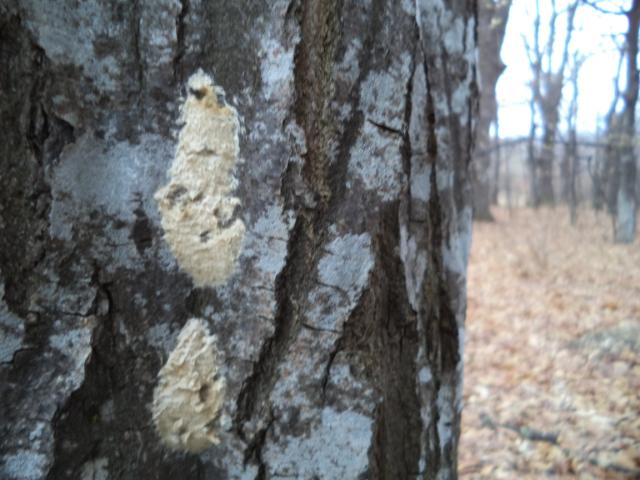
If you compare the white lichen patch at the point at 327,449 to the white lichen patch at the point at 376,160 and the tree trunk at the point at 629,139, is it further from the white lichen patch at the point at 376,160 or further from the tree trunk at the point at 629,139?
the tree trunk at the point at 629,139

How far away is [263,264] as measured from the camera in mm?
790

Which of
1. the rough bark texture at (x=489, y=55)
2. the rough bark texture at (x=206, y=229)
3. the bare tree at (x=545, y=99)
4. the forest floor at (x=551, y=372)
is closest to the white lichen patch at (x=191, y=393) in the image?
the rough bark texture at (x=206, y=229)

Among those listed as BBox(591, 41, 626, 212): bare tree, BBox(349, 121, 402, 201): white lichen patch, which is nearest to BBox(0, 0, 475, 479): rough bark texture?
BBox(349, 121, 402, 201): white lichen patch

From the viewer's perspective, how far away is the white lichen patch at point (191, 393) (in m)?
0.81

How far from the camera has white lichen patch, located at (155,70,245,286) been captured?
0.78 m

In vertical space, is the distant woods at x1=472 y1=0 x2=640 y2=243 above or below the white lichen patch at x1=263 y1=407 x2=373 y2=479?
above

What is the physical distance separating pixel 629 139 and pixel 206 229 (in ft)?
31.1

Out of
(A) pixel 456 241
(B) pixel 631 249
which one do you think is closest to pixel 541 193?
(B) pixel 631 249

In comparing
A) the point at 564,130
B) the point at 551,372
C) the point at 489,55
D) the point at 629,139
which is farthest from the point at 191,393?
the point at 564,130

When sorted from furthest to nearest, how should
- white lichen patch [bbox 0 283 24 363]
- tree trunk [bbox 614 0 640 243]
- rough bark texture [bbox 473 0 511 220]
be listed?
1. rough bark texture [bbox 473 0 511 220]
2. tree trunk [bbox 614 0 640 243]
3. white lichen patch [bbox 0 283 24 363]

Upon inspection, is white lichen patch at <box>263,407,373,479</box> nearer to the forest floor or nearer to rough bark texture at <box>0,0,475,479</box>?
rough bark texture at <box>0,0,475,479</box>

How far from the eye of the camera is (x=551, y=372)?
3488mm

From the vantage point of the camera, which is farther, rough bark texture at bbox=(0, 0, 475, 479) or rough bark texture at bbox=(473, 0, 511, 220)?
rough bark texture at bbox=(473, 0, 511, 220)

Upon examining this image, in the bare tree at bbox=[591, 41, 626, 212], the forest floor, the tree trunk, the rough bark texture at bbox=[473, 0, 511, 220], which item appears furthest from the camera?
the bare tree at bbox=[591, 41, 626, 212]
